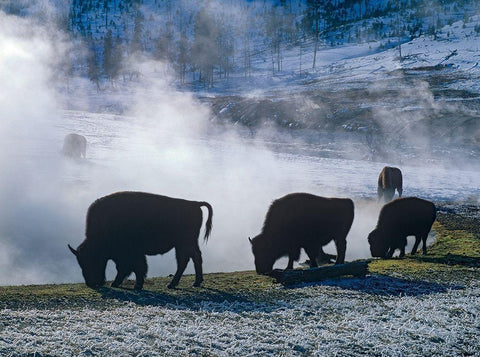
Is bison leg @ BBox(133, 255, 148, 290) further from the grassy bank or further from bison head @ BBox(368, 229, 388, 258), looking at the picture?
bison head @ BBox(368, 229, 388, 258)

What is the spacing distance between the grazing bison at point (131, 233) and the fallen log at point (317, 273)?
1.88m

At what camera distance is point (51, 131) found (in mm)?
48938

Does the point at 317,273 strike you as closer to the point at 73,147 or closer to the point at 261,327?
the point at 261,327

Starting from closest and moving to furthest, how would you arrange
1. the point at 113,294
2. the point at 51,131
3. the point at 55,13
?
the point at 113,294
the point at 51,131
the point at 55,13

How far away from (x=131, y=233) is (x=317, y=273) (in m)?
4.28

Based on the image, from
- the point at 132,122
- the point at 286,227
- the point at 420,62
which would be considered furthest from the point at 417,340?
the point at 420,62

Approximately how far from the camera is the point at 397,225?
14.5 meters

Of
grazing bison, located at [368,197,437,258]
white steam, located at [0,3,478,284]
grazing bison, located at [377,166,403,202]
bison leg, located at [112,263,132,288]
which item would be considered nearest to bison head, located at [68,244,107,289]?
bison leg, located at [112,263,132,288]

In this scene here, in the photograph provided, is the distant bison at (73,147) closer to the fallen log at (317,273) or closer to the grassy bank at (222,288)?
the grassy bank at (222,288)

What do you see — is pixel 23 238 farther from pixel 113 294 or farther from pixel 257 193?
pixel 257 193

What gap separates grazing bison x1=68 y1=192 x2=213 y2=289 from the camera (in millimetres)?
10164

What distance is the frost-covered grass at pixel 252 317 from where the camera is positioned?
6.85 metres

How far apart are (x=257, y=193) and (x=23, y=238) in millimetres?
12432

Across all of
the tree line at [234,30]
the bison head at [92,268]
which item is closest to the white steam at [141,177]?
the bison head at [92,268]
